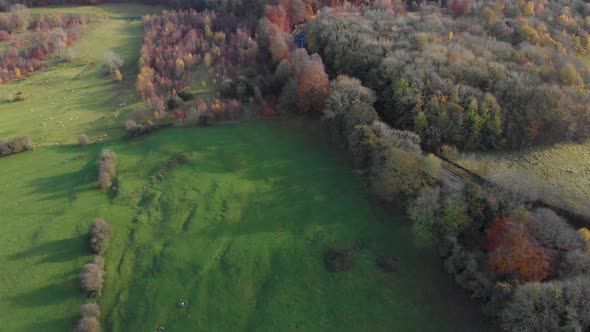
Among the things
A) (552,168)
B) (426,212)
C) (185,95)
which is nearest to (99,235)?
(185,95)

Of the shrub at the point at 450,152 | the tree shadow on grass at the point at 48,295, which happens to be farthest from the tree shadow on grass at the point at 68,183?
the shrub at the point at 450,152

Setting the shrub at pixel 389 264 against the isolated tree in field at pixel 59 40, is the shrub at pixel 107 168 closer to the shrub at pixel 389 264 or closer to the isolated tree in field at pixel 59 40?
the shrub at pixel 389 264

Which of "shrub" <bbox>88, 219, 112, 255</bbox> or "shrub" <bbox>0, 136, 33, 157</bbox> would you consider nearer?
"shrub" <bbox>88, 219, 112, 255</bbox>

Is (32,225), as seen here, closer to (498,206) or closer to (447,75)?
(498,206)

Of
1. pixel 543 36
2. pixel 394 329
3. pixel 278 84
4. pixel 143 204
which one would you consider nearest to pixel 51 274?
pixel 143 204

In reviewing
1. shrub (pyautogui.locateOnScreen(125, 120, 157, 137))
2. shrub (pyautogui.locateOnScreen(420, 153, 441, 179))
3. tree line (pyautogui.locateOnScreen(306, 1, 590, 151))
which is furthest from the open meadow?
tree line (pyautogui.locateOnScreen(306, 1, 590, 151))

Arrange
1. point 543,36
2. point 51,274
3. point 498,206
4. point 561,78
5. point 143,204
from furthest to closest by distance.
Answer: point 543,36 → point 561,78 → point 143,204 → point 51,274 → point 498,206

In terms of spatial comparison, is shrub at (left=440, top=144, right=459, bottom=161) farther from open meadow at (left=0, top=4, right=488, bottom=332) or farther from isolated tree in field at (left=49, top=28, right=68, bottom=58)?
isolated tree in field at (left=49, top=28, right=68, bottom=58)
